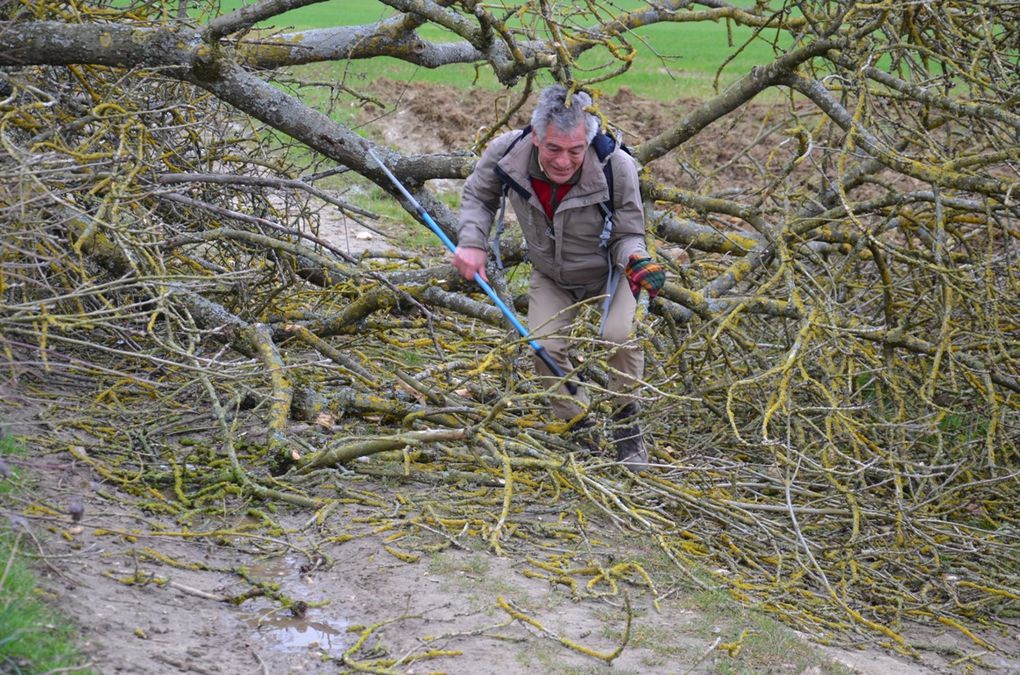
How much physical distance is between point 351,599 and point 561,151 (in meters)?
2.10

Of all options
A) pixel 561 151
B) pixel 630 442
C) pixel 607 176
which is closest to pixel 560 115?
pixel 561 151

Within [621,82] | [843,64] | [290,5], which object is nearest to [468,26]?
[290,5]

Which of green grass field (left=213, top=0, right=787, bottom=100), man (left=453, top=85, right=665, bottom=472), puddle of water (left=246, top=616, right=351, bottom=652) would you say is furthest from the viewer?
green grass field (left=213, top=0, right=787, bottom=100)

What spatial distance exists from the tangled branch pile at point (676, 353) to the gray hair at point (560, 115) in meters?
0.45

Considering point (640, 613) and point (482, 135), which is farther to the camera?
point (482, 135)

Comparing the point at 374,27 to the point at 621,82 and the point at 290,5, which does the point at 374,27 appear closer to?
the point at 290,5

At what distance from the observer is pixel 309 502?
496cm

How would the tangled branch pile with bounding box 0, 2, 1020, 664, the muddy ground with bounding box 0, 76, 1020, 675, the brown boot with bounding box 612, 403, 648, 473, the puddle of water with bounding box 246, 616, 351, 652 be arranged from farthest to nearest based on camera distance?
the brown boot with bounding box 612, 403, 648, 473 → the tangled branch pile with bounding box 0, 2, 1020, 664 → the puddle of water with bounding box 246, 616, 351, 652 → the muddy ground with bounding box 0, 76, 1020, 675

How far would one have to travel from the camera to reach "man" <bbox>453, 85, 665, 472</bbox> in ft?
16.8

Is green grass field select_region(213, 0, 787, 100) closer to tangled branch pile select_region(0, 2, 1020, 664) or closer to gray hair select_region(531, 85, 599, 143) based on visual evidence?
tangled branch pile select_region(0, 2, 1020, 664)

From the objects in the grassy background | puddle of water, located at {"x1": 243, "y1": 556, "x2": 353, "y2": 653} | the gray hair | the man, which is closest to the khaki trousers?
the man

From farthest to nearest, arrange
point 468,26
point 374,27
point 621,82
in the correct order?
point 621,82 → point 374,27 → point 468,26

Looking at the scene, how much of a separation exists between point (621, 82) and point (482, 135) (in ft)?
37.5

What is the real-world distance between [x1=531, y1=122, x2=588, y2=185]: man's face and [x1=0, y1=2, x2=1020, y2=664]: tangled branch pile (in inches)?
25.7
